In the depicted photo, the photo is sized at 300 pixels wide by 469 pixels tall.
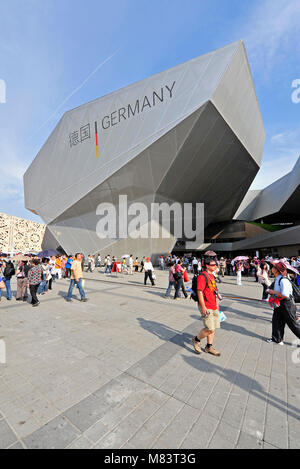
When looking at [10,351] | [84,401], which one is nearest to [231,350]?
[84,401]

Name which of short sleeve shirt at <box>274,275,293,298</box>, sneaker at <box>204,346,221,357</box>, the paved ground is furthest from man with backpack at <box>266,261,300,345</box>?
sneaker at <box>204,346,221,357</box>

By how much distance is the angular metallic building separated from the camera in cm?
1377

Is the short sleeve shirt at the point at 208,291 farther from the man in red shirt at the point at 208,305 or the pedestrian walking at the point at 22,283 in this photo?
the pedestrian walking at the point at 22,283

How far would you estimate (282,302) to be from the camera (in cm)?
369

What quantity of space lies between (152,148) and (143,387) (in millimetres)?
15462

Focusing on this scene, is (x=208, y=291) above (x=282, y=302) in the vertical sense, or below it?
above

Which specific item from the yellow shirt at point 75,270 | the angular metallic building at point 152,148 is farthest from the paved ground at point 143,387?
the angular metallic building at point 152,148

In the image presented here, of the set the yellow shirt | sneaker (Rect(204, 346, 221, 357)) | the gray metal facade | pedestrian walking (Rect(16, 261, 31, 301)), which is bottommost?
sneaker (Rect(204, 346, 221, 357))

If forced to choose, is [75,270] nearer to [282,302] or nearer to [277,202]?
[282,302]

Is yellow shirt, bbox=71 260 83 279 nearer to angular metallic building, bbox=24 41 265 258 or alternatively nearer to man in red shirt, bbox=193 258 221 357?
man in red shirt, bbox=193 258 221 357

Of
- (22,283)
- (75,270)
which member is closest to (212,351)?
(75,270)

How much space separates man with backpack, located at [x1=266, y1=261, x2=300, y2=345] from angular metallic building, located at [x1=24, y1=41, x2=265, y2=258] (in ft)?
43.1
